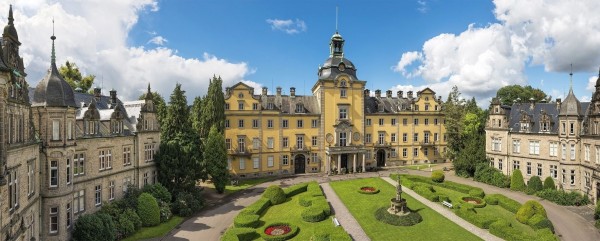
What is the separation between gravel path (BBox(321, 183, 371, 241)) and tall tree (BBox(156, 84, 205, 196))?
16037 millimetres

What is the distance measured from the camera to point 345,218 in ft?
102

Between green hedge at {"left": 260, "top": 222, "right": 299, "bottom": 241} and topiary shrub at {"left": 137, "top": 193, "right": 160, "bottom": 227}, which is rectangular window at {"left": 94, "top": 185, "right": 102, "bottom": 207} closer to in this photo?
topiary shrub at {"left": 137, "top": 193, "right": 160, "bottom": 227}

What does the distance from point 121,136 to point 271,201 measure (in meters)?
17.1

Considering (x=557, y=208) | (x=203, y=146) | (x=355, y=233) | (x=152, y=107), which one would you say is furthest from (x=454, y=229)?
(x=152, y=107)

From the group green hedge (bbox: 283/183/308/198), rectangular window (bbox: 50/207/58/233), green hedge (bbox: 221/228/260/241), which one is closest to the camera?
rectangular window (bbox: 50/207/58/233)

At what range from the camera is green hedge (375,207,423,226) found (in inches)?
1146

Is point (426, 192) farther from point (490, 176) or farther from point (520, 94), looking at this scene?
point (520, 94)

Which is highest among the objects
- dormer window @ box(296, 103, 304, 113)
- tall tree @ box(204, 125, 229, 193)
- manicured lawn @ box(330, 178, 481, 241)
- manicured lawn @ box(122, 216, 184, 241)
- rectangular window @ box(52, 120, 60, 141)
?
dormer window @ box(296, 103, 304, 113)

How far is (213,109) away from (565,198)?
45.6m

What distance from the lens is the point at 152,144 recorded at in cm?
3656

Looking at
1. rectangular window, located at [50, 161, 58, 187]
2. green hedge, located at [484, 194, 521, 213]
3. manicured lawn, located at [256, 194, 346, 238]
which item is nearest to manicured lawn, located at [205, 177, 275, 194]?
manicured lawn, located at [256, 194, 346, 238]

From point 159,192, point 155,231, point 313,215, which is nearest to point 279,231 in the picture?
point 313,215

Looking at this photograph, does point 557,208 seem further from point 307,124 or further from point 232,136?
point 232,136

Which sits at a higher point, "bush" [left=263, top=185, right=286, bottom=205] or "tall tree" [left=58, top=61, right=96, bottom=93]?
"tall tree" [left=58, top=61, right=96, bottom=93]
